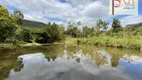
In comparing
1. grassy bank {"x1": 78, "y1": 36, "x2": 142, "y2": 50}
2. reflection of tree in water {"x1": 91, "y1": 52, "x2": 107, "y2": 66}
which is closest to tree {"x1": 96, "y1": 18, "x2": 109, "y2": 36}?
grassy bank {"x1": 78, "y1": 36, "x2": 142, "y2": 50}

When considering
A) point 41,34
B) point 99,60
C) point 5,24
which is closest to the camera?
point 99,60

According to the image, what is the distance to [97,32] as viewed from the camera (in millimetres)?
36906

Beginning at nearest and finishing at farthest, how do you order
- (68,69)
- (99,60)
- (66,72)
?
(66,72)
(68,69)
(99,60)

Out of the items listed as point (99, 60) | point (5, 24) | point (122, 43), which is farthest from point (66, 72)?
point (122, 43)

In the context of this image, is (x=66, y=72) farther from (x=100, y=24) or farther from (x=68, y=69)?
(x=100, y=24)

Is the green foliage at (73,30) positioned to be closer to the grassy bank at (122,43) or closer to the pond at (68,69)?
the grassy bank at (122,43)

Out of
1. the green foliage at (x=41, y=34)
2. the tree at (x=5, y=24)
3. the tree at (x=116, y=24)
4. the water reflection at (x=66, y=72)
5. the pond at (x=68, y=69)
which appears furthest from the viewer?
the tree at (x=116, y=24)

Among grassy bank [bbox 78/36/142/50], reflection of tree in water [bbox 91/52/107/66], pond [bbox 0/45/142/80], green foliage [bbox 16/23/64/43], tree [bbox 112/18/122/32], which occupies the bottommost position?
reflection of tree in water [bbox 91/52/107/66]

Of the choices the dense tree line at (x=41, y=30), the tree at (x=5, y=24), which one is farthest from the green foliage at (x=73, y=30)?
the tree at (x=5, y=24)

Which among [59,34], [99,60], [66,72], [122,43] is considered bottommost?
[99,60]

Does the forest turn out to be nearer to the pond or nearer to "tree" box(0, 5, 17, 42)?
"tree" box(0, 5, 17, 42)

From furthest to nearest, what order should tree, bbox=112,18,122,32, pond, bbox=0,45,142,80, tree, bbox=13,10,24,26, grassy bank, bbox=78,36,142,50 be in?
tree, bbox=112,18,122,32 < tree, bbox=13,10,24,26 < grassy bank, bbox=78,36,142,50 < pond, bbox=0,45,142,80

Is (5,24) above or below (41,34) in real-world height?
above

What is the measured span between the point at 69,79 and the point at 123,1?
7.47 m
